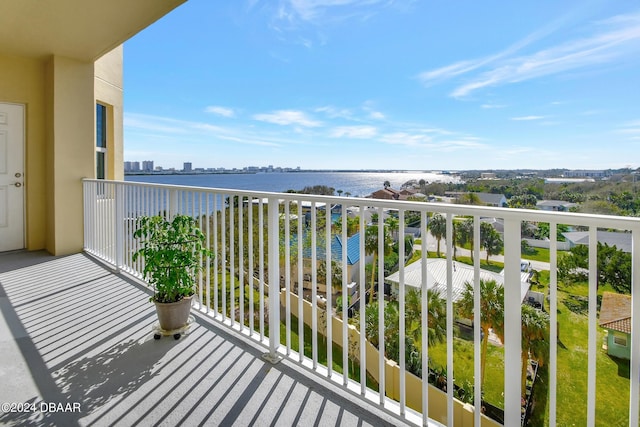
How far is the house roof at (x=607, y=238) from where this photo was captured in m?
1.03

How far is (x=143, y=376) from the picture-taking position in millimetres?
1815

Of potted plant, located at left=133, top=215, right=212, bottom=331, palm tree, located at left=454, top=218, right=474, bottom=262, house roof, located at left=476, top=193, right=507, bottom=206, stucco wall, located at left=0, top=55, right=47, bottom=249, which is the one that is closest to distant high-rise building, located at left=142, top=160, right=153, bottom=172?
stucco wall, located at left=0, top=55, right=47, bottom=249

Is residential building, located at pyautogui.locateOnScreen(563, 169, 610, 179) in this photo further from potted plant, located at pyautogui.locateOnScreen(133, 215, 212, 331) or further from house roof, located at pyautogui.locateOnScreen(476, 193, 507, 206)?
potted plant, located at pyautogui.locateOnScreen(133, 215, 212, 331)

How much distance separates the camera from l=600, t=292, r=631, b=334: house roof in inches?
48.8

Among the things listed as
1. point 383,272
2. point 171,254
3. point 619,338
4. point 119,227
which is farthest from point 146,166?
point 619,338

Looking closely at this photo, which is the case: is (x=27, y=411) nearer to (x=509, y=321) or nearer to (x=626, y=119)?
(x=509, y=321)

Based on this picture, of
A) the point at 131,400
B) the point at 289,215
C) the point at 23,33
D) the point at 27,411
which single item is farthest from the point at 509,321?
the point at 23,33

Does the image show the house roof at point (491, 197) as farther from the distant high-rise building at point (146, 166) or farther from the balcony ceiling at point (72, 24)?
the distant high-rise building at point (146, 166)

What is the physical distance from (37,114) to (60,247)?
1805 mm

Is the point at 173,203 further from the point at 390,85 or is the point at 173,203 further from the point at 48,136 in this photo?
the point at 390,85

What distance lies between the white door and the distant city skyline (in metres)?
9.70

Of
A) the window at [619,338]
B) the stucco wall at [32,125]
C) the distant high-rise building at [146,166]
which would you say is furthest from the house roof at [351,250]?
the distant high-rise building at [146,166]

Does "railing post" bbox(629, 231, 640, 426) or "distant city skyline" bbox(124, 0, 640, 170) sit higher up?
"distant city skyline" bbox(124, 0, 640, 170)

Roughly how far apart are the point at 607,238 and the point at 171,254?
2199mm
